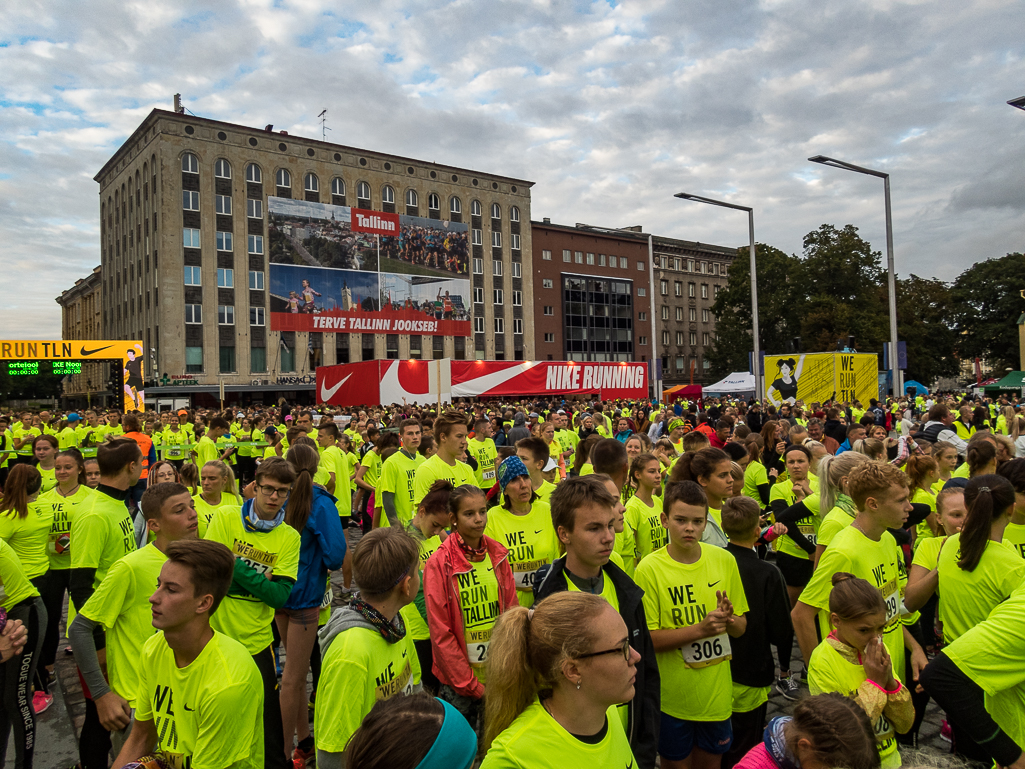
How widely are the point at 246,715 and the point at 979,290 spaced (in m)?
75.1

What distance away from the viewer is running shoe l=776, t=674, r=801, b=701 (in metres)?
5.12

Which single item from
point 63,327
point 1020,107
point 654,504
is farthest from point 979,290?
point 63,327

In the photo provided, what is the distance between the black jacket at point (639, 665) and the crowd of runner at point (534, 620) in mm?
11

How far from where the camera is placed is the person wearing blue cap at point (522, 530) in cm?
459

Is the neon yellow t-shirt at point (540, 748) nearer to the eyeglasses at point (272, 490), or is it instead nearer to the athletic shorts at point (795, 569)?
the eyeglasses at point (272, 490)

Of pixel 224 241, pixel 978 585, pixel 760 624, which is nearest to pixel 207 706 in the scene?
pixel 760 624

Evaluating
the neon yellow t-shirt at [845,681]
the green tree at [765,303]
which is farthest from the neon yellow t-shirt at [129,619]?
the green tree at [765,303]

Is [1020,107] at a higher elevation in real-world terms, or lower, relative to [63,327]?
lower

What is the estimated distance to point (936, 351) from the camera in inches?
2245

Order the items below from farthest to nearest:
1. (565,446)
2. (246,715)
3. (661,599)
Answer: (565,446)
(661,599)
(246,715)

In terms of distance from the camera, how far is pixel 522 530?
15.4ft

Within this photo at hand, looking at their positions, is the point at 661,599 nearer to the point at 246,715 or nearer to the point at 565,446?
the point at 246,715

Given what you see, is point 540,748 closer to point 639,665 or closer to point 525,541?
point 639,665

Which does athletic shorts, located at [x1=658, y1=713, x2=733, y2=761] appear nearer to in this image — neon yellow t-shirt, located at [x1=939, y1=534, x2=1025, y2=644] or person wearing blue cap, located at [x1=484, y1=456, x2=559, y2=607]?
neon yellow t-shirt, located at [x1=939, y1=534, x2=1025, y2=644]
